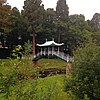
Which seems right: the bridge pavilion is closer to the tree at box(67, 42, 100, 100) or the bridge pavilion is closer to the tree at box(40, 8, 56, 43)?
the tree at box(40, 8, 56, 43)

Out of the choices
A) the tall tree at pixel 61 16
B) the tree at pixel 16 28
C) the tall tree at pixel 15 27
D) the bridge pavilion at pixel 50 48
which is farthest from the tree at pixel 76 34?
the tall tree at pixel 15 27

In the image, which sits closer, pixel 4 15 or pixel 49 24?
pixel 4 15

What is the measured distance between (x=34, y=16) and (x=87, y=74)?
30.7 m

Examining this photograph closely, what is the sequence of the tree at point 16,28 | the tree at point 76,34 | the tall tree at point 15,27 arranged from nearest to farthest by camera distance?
the tree at point 16,28
the tall tree at point 15,27
the tree at point 76,34

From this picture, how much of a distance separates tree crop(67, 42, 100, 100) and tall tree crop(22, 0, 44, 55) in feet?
98.5

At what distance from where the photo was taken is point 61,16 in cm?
4672

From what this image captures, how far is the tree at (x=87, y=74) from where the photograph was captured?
9.89 metres

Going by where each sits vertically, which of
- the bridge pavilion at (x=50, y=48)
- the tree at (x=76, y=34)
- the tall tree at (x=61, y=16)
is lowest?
the bridge pavilion at (x=50, y=48)

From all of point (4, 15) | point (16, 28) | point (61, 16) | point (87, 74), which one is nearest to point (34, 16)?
point (16, 28)

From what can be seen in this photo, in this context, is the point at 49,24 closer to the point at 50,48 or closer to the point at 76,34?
the point at 50,48

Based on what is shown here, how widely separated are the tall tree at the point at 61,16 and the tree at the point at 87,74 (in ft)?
110

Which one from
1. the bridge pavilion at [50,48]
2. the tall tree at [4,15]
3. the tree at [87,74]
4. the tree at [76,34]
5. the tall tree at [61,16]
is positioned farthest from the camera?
the tall tree at [61,16]

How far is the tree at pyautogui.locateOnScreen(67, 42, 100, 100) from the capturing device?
389 inches

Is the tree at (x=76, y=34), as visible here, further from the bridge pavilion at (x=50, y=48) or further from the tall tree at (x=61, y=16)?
the bridge pavilion at (x=50, y=48)
